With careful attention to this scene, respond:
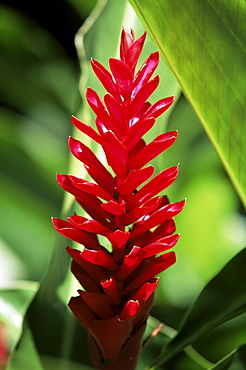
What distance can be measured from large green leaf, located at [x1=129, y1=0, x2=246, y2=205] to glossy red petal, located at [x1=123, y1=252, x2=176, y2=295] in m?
0.15

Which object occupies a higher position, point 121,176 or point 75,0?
point 75,0

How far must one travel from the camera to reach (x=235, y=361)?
489 mm

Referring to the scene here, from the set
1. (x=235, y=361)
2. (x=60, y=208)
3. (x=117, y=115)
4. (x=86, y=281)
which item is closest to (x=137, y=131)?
(x=117, y=115)

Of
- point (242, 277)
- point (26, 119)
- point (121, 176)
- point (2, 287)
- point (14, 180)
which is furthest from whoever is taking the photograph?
point (26, 119)

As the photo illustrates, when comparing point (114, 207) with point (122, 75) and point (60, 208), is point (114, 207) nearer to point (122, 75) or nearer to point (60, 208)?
point (122, 75)

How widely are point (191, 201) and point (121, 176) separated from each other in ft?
1.20

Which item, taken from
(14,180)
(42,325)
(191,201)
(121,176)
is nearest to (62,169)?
(14,180)

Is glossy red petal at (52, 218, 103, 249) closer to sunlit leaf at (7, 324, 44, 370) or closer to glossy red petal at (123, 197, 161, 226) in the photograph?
glossy red petal at (123, 197, 161, 226)

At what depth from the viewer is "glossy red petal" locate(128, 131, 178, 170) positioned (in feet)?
1.35

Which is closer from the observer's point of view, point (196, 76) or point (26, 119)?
point (196, 76)

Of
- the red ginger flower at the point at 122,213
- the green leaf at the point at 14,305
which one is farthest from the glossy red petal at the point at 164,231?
the green leaf at the point at 14,305

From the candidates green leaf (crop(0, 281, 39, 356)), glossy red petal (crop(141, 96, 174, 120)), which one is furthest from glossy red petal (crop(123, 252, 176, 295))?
green leaf (crop(0, 281, 39, 356))

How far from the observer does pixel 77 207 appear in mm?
603

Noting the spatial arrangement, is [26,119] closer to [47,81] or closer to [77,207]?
[47,81]
